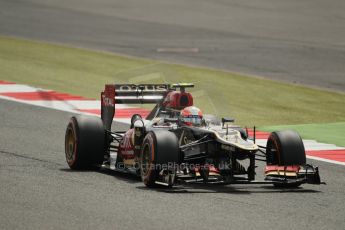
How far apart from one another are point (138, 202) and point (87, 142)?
237 centimetres

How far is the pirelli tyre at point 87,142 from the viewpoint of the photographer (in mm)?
14750

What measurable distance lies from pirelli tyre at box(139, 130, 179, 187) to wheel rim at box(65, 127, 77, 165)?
1.75m

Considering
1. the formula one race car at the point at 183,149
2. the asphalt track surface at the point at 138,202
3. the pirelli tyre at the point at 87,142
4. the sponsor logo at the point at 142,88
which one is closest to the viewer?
Result: the asphalt track surface at the point at 138,202

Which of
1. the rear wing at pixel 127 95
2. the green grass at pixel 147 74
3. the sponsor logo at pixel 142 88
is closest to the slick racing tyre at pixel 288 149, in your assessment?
the rear wing at pixel 127 95

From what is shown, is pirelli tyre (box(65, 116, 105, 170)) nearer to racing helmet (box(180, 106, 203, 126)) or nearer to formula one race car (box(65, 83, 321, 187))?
formula one race car (box(65, 83, 321, 187))

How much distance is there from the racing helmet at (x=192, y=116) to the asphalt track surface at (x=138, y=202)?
843 millimetres

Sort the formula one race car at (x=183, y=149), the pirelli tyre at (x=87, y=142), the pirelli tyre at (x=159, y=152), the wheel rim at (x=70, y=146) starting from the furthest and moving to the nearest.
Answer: the wheel rim at (x=70, y=146)
the pirelli tyre at (x=87, y=142)
the formula one race car at (x=183, y=149)
the pirelli tyre at (x=159, y=152)

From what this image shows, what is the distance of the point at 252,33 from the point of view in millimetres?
33625

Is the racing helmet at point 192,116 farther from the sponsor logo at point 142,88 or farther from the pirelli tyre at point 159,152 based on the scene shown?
the sponsor logo at point 142,88

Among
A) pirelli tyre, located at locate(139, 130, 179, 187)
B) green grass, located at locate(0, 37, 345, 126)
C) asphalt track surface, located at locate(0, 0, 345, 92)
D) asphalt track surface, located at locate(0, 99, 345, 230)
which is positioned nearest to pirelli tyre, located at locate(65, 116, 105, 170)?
asphalt track surface, located at locate(0, 99, 345, 230)

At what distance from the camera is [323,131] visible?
64.4ft

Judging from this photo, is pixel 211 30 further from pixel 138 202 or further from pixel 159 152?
pixel 138 202

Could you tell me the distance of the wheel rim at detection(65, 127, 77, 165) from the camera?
15.0m

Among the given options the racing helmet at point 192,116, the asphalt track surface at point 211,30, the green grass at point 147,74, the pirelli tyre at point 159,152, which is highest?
the asphalt track surface at point 211,30
